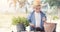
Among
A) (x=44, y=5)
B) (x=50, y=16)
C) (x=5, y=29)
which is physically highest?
(x=44, y=5)

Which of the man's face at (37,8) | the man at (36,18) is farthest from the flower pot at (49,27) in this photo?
the man's face at (37,8)

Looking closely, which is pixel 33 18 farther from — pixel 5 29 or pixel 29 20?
pixel 5 29

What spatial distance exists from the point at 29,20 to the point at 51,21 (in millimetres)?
201

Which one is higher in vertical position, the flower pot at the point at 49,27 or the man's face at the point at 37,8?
the man's face at the point at 37,8

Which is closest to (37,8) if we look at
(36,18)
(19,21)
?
(36,18)

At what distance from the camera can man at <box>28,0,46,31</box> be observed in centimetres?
131

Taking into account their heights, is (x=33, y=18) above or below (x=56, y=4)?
below

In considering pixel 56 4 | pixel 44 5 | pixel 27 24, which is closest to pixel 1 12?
pixel 27 24

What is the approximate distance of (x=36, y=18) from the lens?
132 centimetres

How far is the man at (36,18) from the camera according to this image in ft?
4.29

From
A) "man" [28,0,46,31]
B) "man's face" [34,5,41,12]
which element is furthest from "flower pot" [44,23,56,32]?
"man's face" [34,5,41,12]

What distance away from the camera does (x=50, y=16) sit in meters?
1.31

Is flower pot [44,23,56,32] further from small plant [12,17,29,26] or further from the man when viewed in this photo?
small plant [12,17,29,26]

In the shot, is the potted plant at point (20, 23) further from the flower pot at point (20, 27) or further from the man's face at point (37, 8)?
the man's face at point (37, 8)
